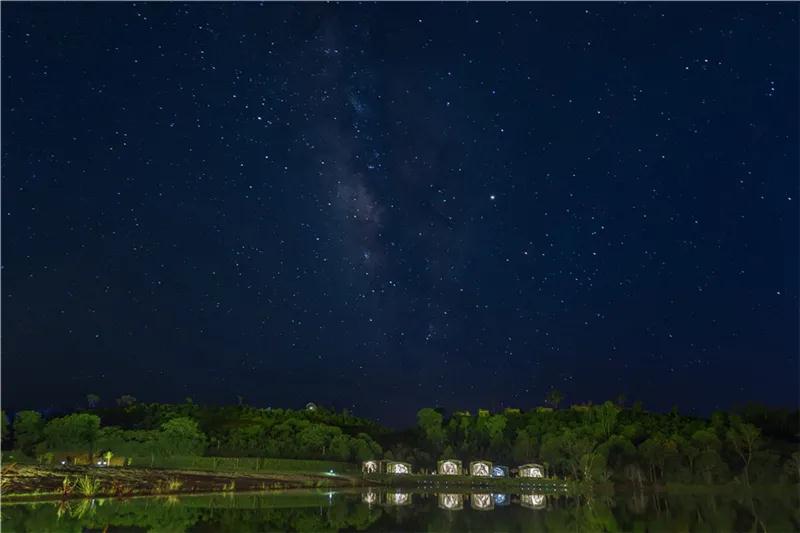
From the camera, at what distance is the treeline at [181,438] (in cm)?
6638

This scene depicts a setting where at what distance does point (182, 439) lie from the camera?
6825 centimetres

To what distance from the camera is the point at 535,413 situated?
3740 inches

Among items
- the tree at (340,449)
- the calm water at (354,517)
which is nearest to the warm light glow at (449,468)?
the tree at (340,449)

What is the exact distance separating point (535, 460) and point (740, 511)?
3884cm

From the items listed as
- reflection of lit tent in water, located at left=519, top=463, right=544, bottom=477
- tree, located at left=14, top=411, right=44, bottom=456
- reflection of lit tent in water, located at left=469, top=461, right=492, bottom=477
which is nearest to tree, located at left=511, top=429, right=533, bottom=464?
reflection of lit tent in water, located at left=519, top=463, right=544, bottom=477

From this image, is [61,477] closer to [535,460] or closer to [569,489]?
[569,489]

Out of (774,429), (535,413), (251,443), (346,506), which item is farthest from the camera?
(535,413)

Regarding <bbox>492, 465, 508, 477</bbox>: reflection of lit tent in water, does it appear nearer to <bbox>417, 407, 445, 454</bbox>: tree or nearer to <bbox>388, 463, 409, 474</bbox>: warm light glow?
<bbox>388, 463, 409, 474</bbox>: warm light glow

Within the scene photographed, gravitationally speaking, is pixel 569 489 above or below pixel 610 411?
below

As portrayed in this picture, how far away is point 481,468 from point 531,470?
17.7 feet

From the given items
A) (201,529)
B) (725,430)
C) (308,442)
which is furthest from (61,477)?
(725,430)

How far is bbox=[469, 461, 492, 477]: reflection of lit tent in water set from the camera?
69.5 m

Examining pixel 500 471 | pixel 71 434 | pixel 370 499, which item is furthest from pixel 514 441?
pixel 71 434

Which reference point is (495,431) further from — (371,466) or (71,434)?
(71,434)
